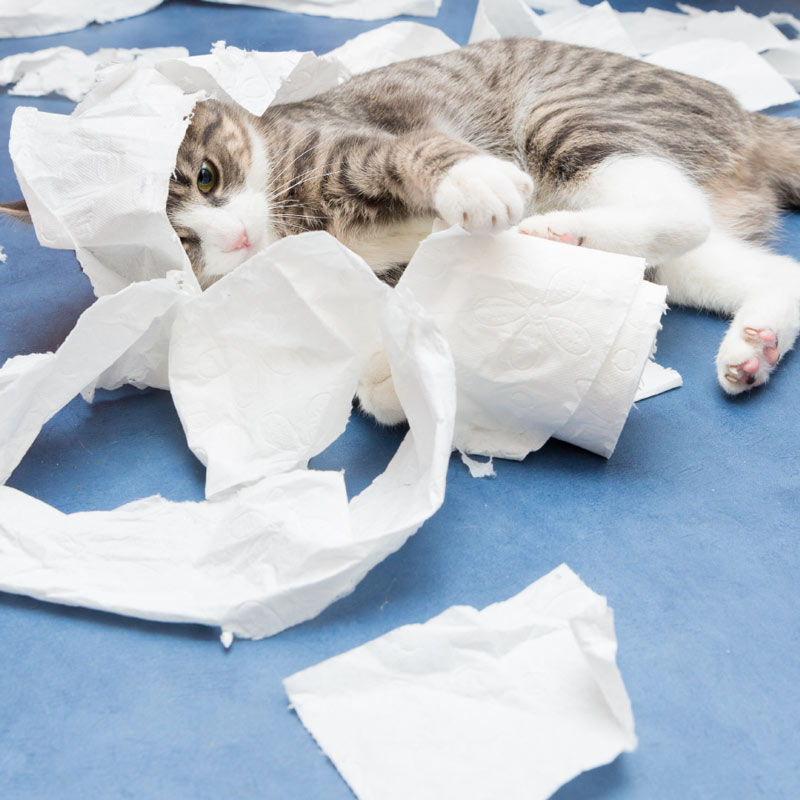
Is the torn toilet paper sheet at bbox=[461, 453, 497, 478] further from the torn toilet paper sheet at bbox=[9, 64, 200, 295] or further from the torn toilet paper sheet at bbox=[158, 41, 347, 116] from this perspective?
the torn toilet paper sheet at bbox=[158, 41, 347, 116]

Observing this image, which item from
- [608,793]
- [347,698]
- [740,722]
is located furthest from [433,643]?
[740,722]

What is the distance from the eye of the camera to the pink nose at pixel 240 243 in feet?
3.88

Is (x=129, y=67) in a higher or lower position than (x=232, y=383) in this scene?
higher

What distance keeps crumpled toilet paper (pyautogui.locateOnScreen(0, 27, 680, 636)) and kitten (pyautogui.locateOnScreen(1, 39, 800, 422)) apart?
10 cm

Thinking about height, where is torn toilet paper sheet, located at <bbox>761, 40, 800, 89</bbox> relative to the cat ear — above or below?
above

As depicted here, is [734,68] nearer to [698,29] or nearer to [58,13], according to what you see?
[698,29]

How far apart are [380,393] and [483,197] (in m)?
0.30

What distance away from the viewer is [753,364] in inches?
44.3

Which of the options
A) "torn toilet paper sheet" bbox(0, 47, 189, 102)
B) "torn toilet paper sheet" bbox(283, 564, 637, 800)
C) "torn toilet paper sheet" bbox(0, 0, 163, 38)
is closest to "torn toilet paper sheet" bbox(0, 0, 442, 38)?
"torn toilet paper sheet" bbox(0, 0, 163, 38)

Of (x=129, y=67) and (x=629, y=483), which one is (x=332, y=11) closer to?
(x=129, y=67)

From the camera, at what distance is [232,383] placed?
3.57 ft

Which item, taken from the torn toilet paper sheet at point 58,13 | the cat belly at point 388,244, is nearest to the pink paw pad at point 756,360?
the cat belly at point 388,244

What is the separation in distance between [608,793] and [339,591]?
1.10ft

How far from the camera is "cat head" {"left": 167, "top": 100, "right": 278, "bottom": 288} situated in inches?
46.9
